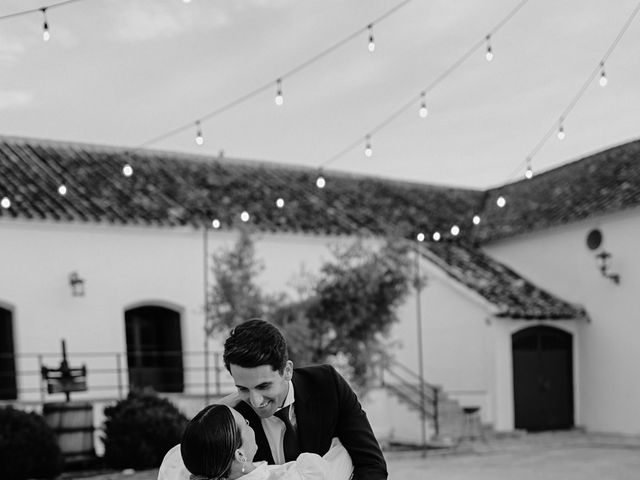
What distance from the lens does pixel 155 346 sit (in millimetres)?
15727

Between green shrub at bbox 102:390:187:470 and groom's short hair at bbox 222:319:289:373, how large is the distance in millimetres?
8625

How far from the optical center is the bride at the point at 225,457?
8.07 feet

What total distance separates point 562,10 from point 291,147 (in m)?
11.5

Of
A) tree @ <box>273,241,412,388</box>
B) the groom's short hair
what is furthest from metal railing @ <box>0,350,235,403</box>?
the groom's short hair

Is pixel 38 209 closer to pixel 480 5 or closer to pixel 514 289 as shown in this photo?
pixel 480 5

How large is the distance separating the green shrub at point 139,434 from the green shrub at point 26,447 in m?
0.76

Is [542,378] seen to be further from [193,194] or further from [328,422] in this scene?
[328,422]

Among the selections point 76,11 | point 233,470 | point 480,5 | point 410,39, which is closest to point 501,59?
point 410,39

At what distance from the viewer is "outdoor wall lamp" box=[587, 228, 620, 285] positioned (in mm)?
17688

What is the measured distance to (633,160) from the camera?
62.5 ft

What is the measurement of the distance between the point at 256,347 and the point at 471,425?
49.9ft

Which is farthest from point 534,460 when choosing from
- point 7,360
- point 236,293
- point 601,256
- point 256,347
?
point 256,347

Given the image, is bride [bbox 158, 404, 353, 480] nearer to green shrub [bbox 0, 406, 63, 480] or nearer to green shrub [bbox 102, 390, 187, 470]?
green shrub [bbox 0, 406, 63, 480]

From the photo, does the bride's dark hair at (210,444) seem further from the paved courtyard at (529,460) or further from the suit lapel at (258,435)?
the paved courtyard at (529,460)
